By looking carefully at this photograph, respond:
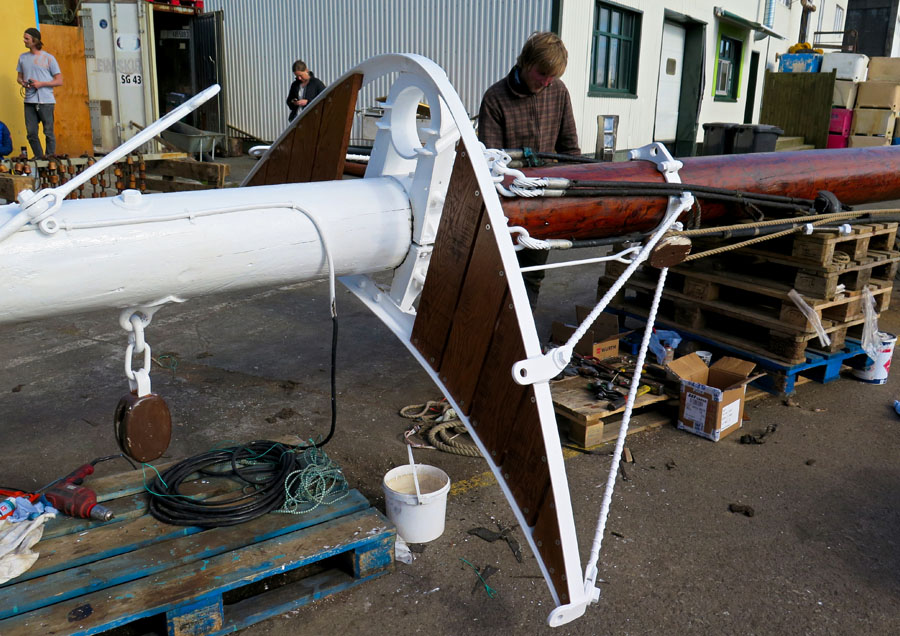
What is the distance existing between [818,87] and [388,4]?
9073 mm

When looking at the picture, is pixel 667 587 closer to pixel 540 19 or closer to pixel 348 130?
pixel 348 130

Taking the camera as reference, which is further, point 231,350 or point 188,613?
point 231,350

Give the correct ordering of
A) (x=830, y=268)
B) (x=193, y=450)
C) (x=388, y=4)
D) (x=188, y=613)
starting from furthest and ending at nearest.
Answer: (x=388, y=4), (x=830, y=268), (x=193, y=450), (x=188, y=613)

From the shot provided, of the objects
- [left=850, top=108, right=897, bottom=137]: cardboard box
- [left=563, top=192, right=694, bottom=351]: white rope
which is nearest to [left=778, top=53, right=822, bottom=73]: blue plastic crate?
[left=850, top=108, right=897, bottom=137]: cardboard box

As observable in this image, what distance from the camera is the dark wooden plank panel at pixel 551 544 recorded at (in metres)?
2.11

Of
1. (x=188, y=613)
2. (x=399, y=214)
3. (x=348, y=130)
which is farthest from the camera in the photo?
(x=348, y=130)

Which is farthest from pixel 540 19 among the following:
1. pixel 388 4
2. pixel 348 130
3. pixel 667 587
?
pixel 667 587

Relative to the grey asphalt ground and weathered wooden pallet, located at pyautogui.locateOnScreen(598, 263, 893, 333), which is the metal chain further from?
weathered wooden pallet, located at pyautogui.locateOnScreen(598, 263, 893, 333)

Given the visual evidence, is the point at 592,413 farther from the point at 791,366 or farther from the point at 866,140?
the point at 866,140

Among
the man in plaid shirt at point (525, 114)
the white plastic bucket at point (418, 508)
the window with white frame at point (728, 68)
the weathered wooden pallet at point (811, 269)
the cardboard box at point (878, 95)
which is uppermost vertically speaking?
the window with white frame at point (728, 68)

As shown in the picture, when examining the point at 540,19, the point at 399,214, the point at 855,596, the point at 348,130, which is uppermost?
the point at 540,19

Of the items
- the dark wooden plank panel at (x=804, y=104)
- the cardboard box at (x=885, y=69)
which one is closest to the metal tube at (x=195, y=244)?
the dark wooden plank panel at (x=804, y=104)

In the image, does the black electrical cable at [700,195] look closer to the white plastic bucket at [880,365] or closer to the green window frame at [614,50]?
the white plastic bucket at [880,365]

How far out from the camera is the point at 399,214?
262 centimetres
